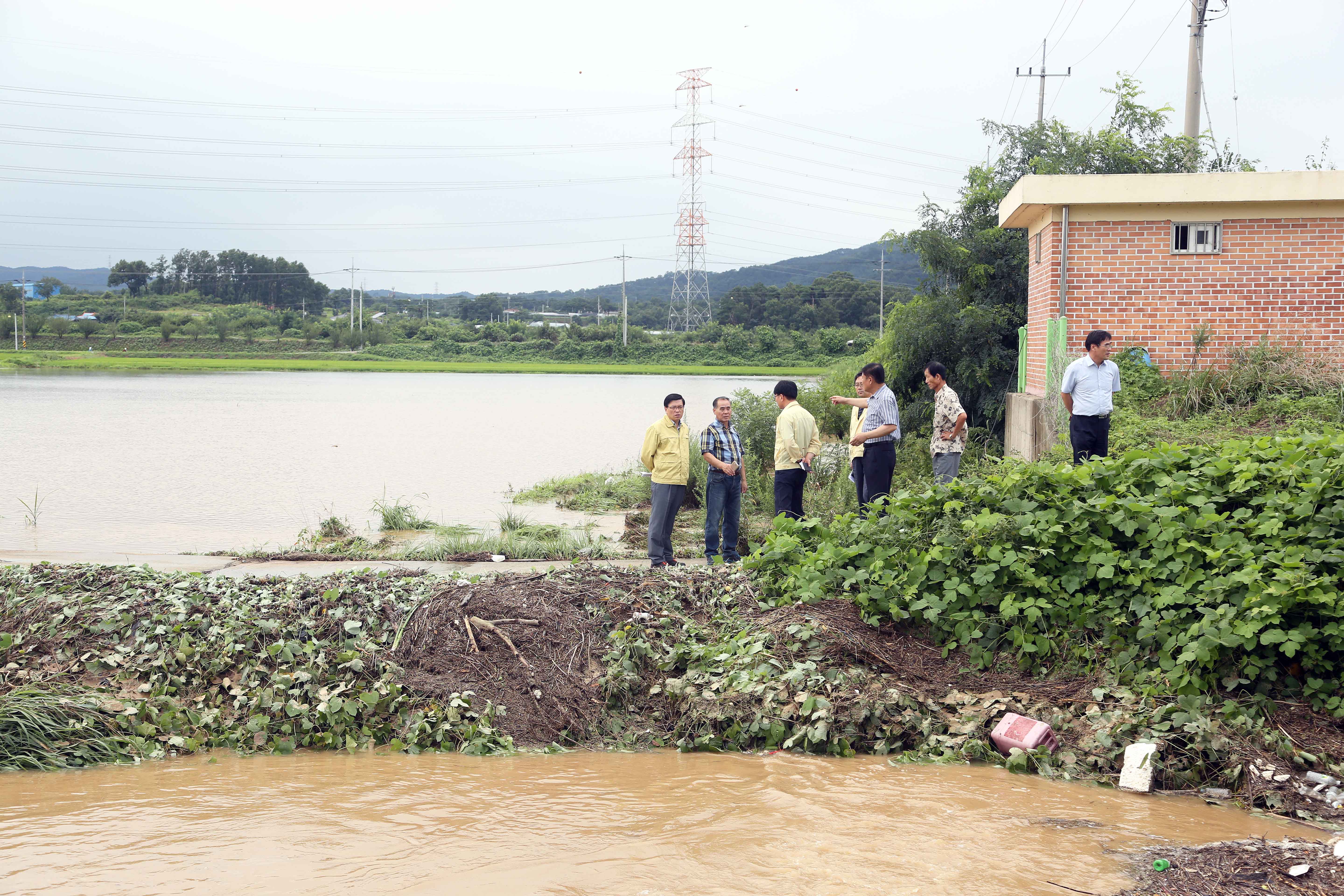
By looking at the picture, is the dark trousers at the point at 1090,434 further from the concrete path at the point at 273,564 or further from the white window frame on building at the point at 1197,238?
the white window frame on building at the point at 1197,238

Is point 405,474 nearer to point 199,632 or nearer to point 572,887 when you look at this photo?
point 199,632

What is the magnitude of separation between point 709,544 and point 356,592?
3.75 meters

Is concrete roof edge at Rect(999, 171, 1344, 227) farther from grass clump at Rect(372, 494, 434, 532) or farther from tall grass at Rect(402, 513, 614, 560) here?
grass clump at Rect(372, 494, 434, 532)

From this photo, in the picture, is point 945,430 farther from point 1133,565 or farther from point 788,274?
point 788,274

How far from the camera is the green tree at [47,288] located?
398 ft

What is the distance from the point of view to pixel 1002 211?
1677 cm

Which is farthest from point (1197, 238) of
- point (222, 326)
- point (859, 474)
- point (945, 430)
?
point (222, 326)

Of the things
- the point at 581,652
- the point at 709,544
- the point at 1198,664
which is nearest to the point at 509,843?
the point at 581,652

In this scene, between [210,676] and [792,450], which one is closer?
[210,676]

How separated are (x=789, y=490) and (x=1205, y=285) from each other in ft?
26.4

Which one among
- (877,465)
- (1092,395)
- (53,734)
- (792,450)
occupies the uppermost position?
(1092,395)

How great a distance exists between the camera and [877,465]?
9.57 m

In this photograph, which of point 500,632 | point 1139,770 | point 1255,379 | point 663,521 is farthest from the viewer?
point 1255,379

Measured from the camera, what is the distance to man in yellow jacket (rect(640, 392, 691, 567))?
9.65m
